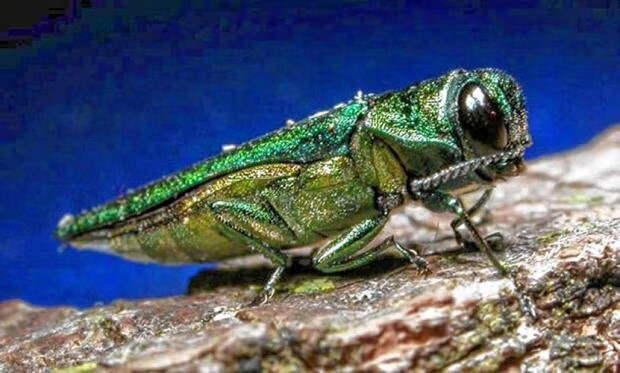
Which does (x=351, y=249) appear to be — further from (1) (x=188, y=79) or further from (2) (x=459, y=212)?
(1) (x=188, y=79)

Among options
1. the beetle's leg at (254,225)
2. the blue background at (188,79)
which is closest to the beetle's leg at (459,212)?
the beetle's leg at (254,225)

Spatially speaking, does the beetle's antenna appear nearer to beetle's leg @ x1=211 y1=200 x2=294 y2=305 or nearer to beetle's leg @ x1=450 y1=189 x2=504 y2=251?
beetle's leg @ x1=450 y1=189 x2=504 y2=251

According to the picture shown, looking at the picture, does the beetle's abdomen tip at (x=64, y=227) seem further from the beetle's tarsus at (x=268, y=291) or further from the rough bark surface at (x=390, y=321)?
the beetle's tarsus at (x=268, y=291)

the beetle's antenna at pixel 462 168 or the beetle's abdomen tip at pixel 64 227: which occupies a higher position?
the beetle's antenna at pixel 462 168

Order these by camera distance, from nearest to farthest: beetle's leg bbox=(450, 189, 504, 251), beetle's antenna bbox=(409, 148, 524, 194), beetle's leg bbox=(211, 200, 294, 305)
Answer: beetle's antenna bbox=(409, 148, 524, 194), beetle's leg bbox=(450, 189, 504, 251), beetle's leg bbox=(211, 200, 294, 305)

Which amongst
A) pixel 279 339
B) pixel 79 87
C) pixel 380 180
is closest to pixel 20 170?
pixel 79 87

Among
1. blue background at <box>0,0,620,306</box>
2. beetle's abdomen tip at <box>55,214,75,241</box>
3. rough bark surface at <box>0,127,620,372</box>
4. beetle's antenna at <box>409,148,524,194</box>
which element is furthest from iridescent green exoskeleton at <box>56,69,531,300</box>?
blue background at <box>0,0,620,306</box>

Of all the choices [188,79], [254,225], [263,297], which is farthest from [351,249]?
[188,79]
